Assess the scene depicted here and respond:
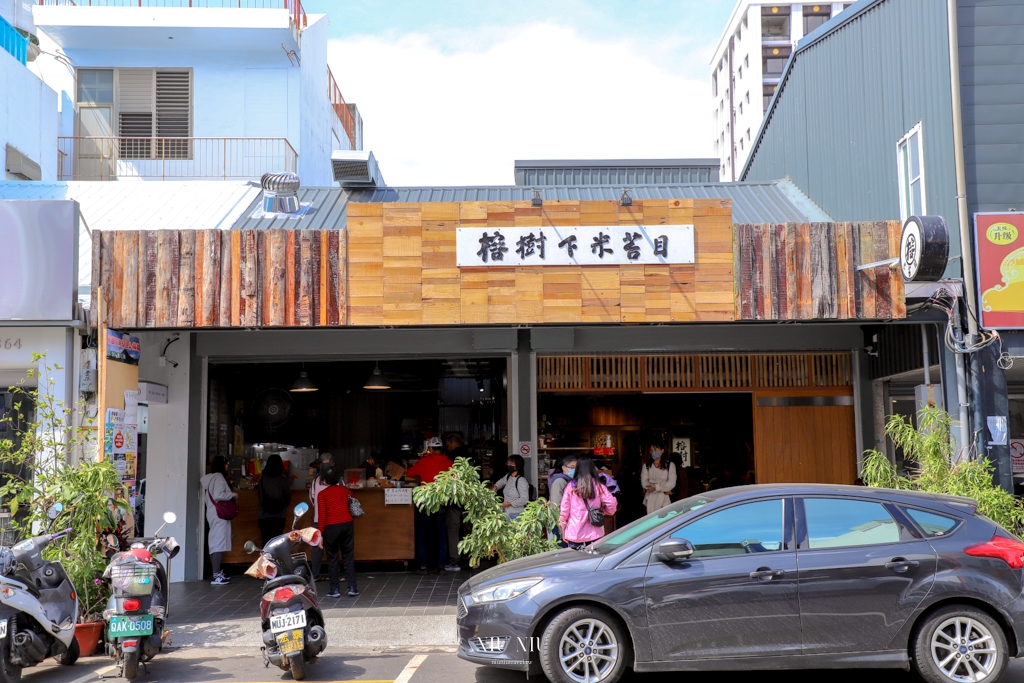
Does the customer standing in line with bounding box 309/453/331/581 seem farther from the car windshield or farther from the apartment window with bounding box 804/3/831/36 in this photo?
the apartment window with bounding box 804/3/831/36

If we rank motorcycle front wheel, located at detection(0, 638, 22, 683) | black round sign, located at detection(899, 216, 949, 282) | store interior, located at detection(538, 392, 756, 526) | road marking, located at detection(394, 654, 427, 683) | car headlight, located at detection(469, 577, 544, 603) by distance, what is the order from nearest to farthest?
1. car headlight, located at detection(469, 577, 544, 603)
2. motorcycle front wheel, located at detection(0, 638, 22, 683)
3. road marking, located at detection(394, 654, 427, 683)
4. black round sign, located at detection(899, 216, 949, 282)
5. store interior, located at detection(538, 392, 756, 526)

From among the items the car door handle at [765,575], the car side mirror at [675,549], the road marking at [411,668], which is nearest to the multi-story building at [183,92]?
the road marking at [411,668]

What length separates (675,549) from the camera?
243 inches

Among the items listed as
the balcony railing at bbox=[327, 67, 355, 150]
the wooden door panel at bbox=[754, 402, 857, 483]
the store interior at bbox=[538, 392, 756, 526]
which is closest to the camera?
the wooden door panel at bbox=[754, 402, 857, 483]

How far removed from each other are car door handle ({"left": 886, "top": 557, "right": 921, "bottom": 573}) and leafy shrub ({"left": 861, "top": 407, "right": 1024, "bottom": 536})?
2.47m

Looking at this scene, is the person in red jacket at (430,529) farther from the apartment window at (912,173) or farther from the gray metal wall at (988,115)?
the gray metal wall at (988,115)

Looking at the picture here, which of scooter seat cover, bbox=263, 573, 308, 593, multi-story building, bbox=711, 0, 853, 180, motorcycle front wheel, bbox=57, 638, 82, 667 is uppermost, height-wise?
multi-story building, bbox=711, 0, 853, 180

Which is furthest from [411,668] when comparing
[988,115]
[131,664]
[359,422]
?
[359,422]

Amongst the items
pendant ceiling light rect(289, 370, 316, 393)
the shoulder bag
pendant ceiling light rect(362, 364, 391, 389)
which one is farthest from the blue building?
the shoulder bag

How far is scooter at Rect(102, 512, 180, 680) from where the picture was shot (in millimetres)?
6891

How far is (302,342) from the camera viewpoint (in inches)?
484

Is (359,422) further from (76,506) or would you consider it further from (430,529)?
(76,506)

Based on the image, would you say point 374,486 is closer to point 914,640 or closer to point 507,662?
point 507,662

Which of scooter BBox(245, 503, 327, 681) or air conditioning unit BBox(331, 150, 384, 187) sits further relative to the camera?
air conditioning unit BBox(331, 150, 384, 187)
